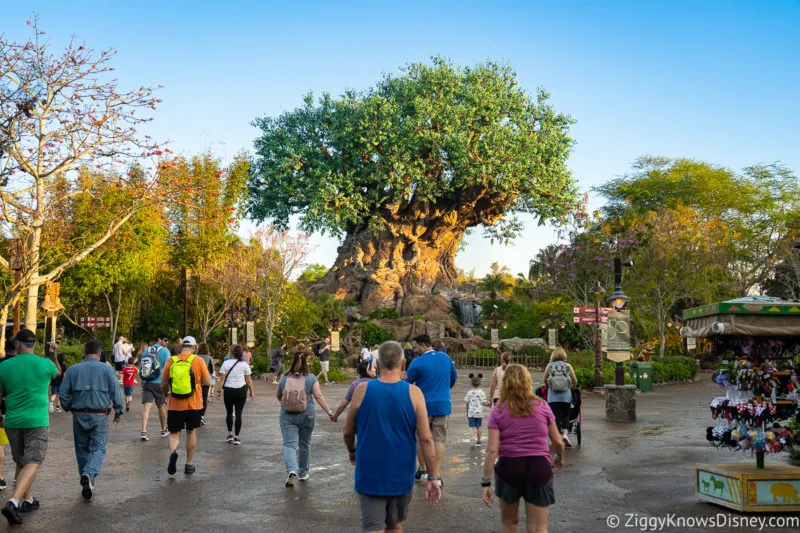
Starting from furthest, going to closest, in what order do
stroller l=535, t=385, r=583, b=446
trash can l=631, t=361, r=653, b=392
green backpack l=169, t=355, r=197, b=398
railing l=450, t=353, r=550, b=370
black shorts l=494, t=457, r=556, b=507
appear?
railing l=450, t=353, r=550, b=370 < trash can l=631, t=361, r=653, b=392 < stroller l=535, t=385, r=583, b=446 < green backpack l=169, t=355, r=197, b=398 < black shorts l=494, t=457, r=556, b=507

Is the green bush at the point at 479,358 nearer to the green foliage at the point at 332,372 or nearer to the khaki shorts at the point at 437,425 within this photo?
the green foliage at the point at 332,372

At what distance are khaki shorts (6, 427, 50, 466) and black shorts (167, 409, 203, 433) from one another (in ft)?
7.40

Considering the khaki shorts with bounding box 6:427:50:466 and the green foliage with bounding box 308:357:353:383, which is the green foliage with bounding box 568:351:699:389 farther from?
the khaki shorts with bounding box 6:427:50:466

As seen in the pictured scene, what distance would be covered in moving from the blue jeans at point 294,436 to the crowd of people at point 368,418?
0.01 m

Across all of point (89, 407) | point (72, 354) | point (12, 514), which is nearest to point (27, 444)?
point (12, 514)

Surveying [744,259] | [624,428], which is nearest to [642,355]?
[624,428]

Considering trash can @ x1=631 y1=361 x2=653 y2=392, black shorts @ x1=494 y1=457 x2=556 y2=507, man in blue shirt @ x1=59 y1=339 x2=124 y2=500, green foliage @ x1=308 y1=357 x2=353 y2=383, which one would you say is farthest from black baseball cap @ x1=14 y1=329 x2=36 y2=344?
trash can @ x1=631 y1=361 x2=653 y2=392

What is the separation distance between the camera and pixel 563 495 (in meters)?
8.84

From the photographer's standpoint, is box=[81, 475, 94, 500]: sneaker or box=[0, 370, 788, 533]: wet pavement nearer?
box=[0, 370, 788, 533]: wet pavement

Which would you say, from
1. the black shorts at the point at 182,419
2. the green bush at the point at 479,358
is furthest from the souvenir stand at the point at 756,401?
the green bush at the point at 479,358

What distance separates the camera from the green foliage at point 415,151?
42.2 m

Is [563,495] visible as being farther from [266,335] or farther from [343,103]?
[343,103]

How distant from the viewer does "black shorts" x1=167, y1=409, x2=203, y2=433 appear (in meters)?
9.87

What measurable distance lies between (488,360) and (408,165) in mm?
11871
